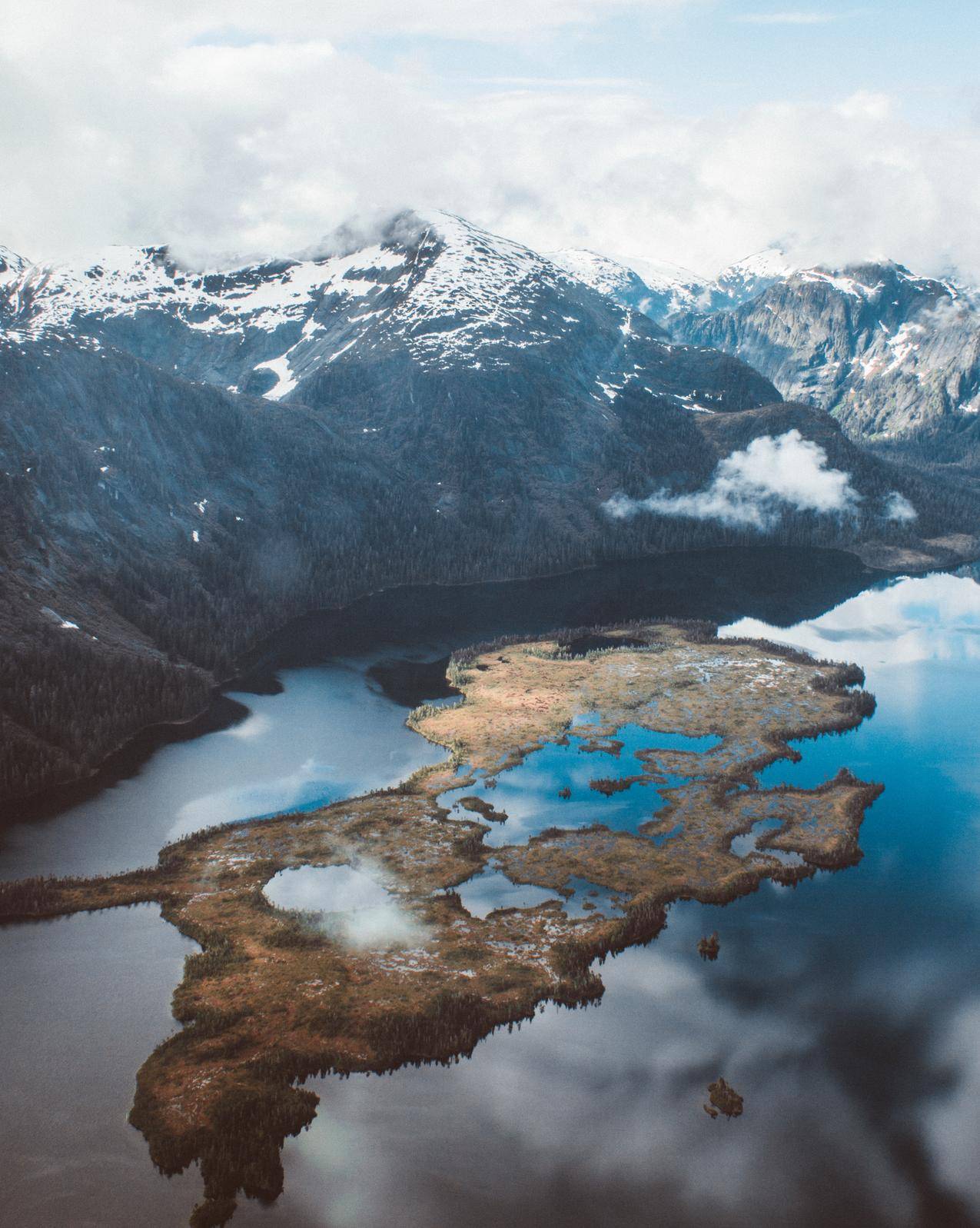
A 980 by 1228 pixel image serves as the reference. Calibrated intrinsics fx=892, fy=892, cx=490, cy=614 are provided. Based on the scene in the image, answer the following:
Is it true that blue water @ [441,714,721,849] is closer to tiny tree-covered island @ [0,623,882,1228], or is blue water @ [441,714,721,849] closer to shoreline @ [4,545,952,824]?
tiny tree-covered island @ [0,623,882,1228]

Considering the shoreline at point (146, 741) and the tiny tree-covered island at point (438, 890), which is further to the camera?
the shoreline at point (146, 741)

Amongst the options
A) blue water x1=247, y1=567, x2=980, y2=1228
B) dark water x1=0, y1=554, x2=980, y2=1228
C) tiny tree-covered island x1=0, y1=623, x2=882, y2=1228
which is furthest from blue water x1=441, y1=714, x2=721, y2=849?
dark water x1=0, y1=554, x2=980, y2=1228

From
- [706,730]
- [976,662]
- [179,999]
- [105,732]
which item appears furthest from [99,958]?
[976,662]

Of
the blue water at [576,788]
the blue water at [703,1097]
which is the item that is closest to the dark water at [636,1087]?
the blue water at [703,1097]

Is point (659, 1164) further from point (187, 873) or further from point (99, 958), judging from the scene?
point (187, 873)

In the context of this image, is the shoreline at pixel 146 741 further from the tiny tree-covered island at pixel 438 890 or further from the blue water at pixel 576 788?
the blue water at pixel 576 788

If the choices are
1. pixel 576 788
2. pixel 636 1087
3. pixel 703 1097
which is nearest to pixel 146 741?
pixel 576 788
